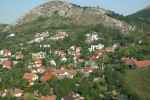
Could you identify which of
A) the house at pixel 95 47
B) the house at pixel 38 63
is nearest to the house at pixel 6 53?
the house at pixel 38 63

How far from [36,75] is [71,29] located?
129 ft

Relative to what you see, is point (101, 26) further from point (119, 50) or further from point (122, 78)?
point (122, 78)

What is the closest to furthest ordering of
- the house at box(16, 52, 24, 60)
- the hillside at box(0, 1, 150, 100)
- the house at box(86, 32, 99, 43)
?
the hillside at box(0, 1, 150, 100)
the house at box(16, 52, 24, 60)
the house at box(86, 32, 99, 43)

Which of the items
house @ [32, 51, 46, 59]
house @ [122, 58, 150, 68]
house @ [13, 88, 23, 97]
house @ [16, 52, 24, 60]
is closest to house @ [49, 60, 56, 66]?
house @ [32, 51, 46, 59]

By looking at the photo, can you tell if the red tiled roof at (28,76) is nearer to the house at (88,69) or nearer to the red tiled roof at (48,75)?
the red tiled roof at (48,75)

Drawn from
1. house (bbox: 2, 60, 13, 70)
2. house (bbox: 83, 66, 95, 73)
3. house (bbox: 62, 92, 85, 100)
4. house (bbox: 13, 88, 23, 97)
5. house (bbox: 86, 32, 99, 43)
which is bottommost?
house (bbox: 62, 92, 85, 100)

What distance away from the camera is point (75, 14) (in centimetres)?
11025

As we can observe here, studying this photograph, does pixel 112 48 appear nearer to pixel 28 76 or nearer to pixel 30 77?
pixel 28 76

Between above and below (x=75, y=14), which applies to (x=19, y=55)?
below

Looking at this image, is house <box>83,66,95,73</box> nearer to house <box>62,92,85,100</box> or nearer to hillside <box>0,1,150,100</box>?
hillside <box>0,1,150,100</box>

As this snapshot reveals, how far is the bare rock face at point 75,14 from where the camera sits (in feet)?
334

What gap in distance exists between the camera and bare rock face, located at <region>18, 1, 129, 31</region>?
10186 cm

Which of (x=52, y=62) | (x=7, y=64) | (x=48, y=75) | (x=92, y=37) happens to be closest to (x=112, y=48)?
Answer: (x=92, y=37)

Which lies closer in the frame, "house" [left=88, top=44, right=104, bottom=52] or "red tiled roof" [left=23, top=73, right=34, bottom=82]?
"red tiled roof" [left=23, top=73, right=34, bottom=82]
